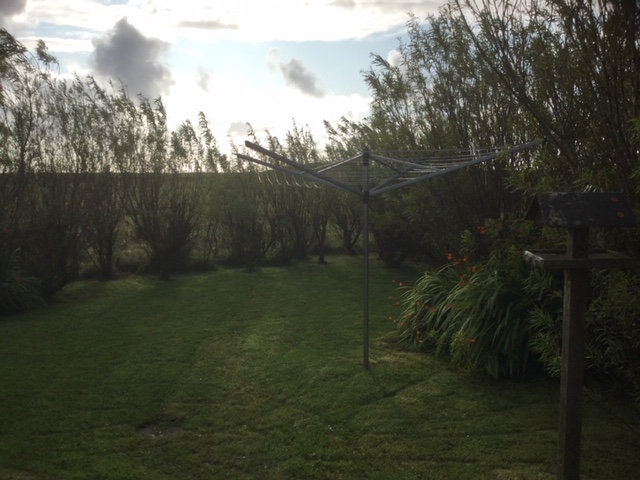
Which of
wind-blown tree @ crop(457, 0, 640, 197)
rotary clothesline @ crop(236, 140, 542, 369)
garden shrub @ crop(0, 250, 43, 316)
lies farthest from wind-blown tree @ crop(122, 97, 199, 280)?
wind-blown tree @ crop(457, 0, 640, 197)

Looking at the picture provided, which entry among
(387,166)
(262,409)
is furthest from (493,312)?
(262,409)

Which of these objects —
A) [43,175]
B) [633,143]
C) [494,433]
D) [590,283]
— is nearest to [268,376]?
[494,433]

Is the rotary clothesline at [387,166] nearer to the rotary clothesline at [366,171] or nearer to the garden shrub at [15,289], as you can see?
the rotary clothesline at [366,171]

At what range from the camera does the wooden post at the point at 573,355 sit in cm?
356

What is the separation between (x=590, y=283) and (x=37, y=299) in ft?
27.2

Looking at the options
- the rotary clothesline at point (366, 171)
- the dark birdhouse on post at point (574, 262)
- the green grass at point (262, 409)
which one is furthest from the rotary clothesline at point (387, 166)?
the green grass at point (262, 409)

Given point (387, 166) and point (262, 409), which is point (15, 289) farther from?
point (387, 166)

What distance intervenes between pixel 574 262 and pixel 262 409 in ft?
10.0

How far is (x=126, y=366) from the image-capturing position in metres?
6.84

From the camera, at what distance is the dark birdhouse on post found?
3.44 metres

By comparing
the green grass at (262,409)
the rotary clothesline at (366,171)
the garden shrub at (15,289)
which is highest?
the rotary clothesline at (366,171)

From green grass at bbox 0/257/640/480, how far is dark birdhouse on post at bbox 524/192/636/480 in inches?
22.0

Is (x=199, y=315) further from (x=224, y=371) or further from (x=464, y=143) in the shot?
(x=464, y=143)

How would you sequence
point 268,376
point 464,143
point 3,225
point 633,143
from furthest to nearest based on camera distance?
point 3,225
point 464,143
point 268,376
point 633,143
